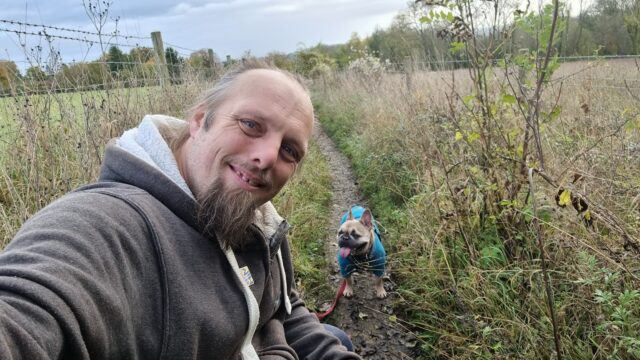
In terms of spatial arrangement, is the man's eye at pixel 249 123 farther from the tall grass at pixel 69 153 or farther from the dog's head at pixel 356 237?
the dog's head at pixel 356 237

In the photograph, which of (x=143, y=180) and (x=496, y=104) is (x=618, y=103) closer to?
(x=496, y=104)

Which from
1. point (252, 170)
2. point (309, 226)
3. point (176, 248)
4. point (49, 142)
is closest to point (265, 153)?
point (252, 170)

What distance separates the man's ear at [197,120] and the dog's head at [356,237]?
92.8 inches

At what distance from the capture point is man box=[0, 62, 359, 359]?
719mm

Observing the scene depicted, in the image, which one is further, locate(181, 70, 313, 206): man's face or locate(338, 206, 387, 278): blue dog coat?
locate(338, 206, 387, 278): blue dog coat

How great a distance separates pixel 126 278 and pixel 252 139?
22.8 inches

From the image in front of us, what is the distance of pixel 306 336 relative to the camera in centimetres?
176

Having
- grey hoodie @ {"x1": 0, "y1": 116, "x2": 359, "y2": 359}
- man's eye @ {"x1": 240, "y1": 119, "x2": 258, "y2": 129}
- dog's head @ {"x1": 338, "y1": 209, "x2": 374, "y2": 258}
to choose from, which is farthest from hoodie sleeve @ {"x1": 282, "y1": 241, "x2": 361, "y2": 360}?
dog's head @ {"x1": 338, "y1": 209, "x2": 374, "y2": 258}

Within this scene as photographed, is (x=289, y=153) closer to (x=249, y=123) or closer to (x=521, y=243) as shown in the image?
(x=249, y=123)

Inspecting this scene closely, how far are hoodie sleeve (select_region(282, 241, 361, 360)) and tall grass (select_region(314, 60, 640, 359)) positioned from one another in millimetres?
971

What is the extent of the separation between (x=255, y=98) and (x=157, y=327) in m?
0.76

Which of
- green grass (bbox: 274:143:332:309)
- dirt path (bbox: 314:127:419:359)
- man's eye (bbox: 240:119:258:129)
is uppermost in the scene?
man's eye (bbox: 240:119:258:129)

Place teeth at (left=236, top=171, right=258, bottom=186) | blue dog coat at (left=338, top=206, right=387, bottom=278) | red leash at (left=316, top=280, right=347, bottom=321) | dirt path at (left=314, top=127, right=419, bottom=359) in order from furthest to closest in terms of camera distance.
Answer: blue dog coat at (left=338, top=206, right=387, bottom=278)
red leash at (left=316, top=280, right=347, bottom=321)
dirt path at (left=314, top=127, right=419, bottom=359)
teeth at (left=236, top=171, right=258, bottom=186)

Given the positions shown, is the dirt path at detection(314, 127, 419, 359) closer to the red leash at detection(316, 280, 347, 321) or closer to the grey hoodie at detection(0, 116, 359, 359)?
the red leash at detection(316, 280, 347, 321)
